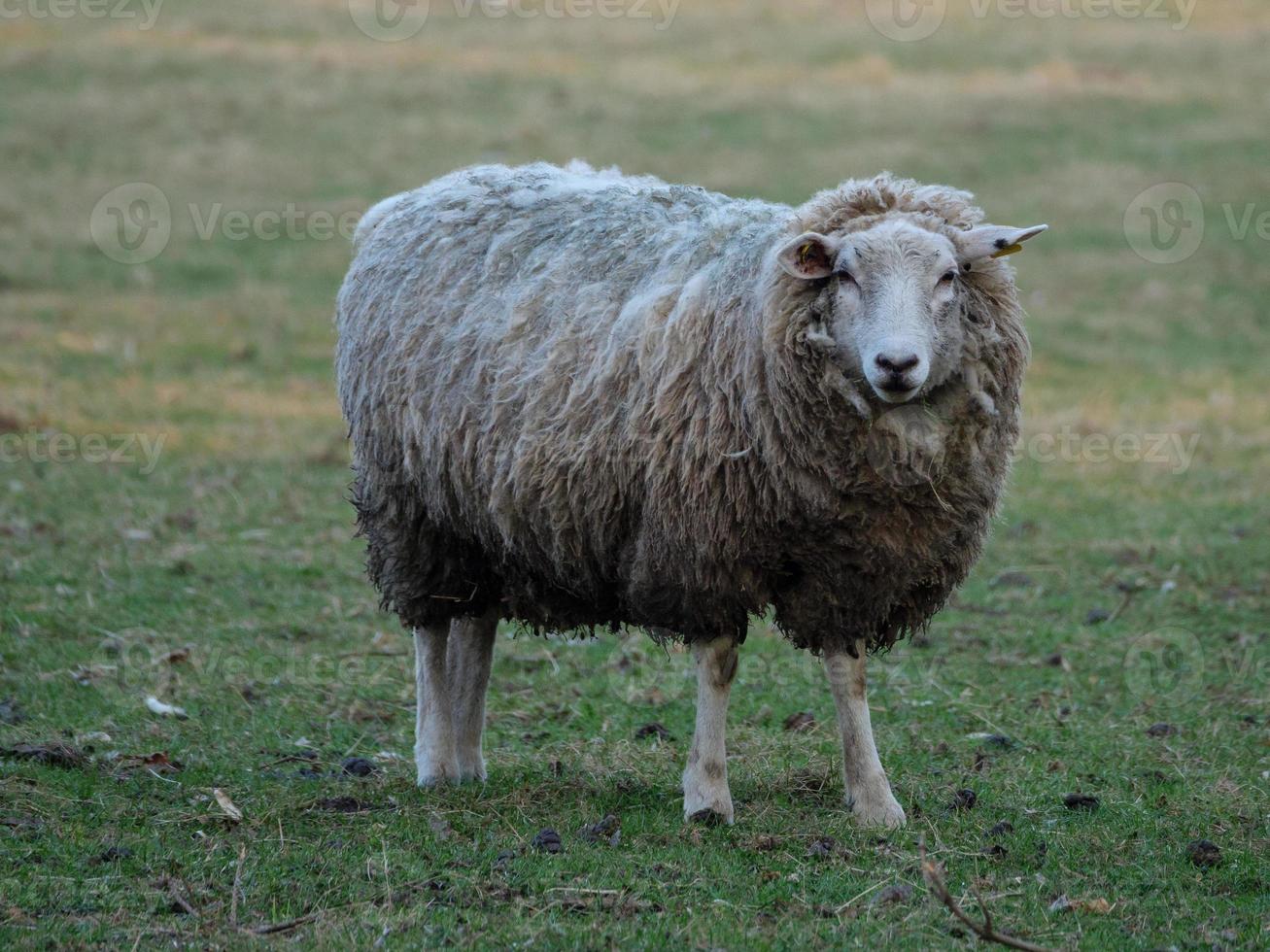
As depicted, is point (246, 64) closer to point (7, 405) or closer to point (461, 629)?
point (7, 405)

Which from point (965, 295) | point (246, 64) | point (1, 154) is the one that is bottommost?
point (965, 295)

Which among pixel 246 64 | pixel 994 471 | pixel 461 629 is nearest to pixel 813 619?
pixel 994 471

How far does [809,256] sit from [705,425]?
0.68 m

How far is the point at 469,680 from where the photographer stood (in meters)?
6.41

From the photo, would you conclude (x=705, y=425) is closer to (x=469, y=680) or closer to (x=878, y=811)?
(x=878, y=811)

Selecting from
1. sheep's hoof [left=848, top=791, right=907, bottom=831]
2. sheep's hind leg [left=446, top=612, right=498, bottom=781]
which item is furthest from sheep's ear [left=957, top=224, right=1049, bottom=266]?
sheep's hind leg [left=446, top=612, right=498, bottom=781]

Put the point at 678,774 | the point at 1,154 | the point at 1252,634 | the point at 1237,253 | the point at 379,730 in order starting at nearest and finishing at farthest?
the point at 678,774 < the point at 379,730 < the point at 1252,634 < the point at 1237,253 < the point at 1,154

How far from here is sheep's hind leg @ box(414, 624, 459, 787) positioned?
245 inches

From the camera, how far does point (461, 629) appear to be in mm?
6445

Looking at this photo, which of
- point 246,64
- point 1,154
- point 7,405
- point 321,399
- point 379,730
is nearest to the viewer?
point 379,730

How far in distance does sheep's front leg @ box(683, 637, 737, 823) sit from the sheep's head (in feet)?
3.71

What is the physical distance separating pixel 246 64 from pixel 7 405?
13756mm

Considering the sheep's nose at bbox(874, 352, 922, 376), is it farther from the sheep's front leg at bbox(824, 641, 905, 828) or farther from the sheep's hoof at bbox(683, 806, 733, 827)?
the sheep's hoof at bbox(683, 806, 733, 827)

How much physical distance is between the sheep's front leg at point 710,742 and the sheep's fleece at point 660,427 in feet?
0.29
